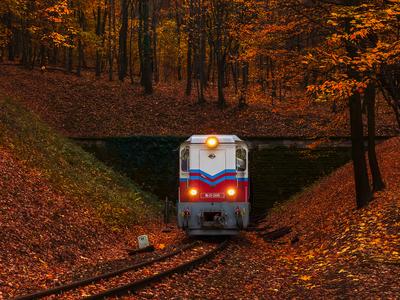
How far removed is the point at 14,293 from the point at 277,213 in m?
16.5

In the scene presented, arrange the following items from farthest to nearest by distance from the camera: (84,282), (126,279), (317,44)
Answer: (317,44)
(126,279)
(84,282)

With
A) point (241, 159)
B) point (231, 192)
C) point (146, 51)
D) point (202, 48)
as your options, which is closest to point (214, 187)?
point (231, 192)

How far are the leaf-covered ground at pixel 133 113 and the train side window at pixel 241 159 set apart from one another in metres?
13.3

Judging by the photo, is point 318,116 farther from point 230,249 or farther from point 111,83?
point 230,249

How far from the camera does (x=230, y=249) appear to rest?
49.6ft

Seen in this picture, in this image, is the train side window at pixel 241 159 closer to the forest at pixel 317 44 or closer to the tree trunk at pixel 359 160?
the forest at pixel 317 44

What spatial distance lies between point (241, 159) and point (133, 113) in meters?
18.4

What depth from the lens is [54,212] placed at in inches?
567

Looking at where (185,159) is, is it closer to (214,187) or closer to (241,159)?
(214,187)

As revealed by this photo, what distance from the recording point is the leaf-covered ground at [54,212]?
36.3 feet

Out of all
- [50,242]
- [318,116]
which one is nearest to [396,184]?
[50,242]

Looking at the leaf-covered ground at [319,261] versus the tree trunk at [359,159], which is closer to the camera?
the leaf-covered ground at [319,261]

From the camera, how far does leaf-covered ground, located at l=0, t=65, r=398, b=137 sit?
30844 mm

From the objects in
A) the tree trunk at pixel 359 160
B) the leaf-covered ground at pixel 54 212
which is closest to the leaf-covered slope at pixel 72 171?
the leaf-covered ground at pixel 54 212
